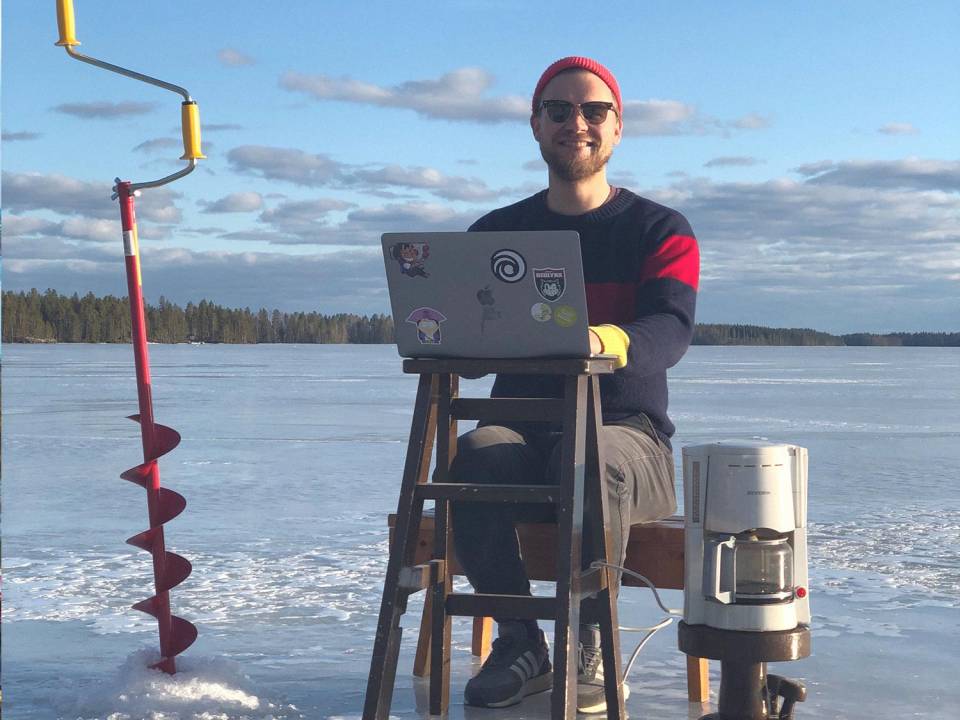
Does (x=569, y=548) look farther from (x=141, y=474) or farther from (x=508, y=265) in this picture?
(x=141, y=474)

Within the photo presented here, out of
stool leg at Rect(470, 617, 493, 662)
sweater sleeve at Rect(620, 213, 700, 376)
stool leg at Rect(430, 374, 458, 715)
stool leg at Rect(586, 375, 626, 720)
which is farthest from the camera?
stool leg at Rect(470, 617, 493, 662)

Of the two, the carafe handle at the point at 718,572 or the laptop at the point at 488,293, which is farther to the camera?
the carafe handle at the point at 718,572

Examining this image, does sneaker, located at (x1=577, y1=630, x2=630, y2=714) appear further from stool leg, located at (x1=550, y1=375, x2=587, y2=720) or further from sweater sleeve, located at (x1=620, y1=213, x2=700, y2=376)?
sweater sleeve, located at (x1=620, y1=213, x2=700, y2=376)

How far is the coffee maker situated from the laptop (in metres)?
0.46

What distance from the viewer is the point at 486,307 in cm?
276

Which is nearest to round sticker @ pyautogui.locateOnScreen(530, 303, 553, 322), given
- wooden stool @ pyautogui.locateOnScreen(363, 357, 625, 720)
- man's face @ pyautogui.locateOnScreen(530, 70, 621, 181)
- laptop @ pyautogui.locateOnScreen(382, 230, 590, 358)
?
laptop @ pyautogui.locateOnScreen(382, 230, 590, 358)

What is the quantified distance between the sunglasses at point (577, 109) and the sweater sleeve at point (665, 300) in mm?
361

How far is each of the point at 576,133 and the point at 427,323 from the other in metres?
0.96

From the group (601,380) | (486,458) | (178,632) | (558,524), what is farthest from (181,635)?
(601,380)

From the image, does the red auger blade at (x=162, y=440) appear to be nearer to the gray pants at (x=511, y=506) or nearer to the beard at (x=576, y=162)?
the gray pants at (x=511, y=506)

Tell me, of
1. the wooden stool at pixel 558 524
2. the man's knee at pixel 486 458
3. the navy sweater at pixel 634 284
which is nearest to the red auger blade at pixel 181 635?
the wooden stool at pixel 558 524

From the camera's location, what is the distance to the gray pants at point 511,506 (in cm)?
310

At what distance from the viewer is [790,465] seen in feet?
9.37

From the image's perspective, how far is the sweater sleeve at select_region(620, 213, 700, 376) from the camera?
307cm
